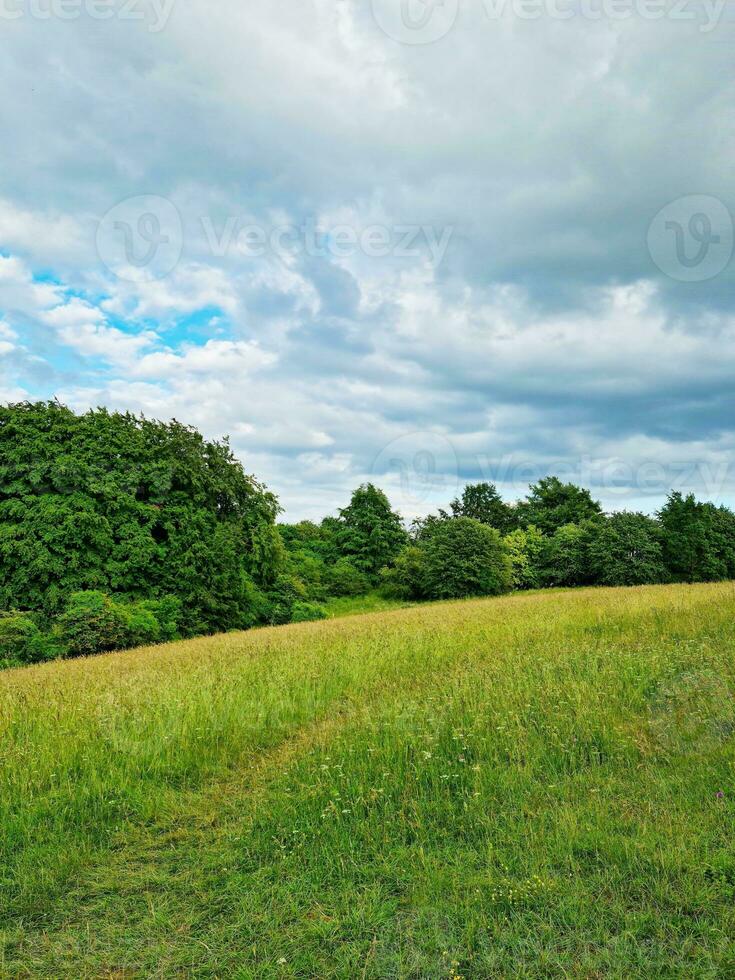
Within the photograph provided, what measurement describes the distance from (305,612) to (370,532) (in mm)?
16357

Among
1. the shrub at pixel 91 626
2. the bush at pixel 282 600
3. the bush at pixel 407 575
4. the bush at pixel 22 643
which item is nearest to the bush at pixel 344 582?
the bush at pixel 407 575

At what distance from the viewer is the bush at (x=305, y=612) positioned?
28.1 meters

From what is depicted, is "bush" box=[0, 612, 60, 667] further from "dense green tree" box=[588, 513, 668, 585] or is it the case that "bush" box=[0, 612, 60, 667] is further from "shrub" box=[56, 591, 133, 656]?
"dense green tree" box=[588, 513, 668, 585]

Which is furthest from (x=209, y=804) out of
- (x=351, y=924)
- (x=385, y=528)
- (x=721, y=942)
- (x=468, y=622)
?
(x=385, y=528)

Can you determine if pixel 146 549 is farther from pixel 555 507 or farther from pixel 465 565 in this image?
pixel 555 507

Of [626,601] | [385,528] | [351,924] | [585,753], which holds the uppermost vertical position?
[385,528]

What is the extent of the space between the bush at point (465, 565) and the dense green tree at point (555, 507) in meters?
15.0

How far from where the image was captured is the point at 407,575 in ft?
123

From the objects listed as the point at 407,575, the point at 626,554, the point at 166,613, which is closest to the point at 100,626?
the point at 166,613

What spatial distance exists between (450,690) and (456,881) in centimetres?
342

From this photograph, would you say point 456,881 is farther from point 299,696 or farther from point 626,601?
point 626,601

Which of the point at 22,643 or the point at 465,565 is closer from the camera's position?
the point at 22,643

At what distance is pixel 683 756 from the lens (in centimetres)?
512

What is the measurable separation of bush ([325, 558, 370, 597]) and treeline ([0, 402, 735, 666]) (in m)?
1.26
